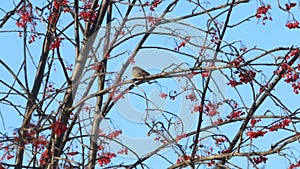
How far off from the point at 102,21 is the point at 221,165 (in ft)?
4.38

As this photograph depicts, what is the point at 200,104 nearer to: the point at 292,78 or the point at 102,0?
the point at 292,78

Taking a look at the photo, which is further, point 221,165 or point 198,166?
point 198,166

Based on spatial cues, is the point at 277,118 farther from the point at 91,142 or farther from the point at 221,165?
the point at 91,142

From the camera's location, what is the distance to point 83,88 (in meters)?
4.39

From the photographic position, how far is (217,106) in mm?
4414

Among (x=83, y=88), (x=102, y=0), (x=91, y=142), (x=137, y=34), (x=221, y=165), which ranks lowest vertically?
(x=221, y=165)

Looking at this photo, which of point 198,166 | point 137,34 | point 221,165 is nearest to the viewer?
point 221,165

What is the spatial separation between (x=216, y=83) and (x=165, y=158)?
597mm

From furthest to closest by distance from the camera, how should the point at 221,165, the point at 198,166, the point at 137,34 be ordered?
the point at 137,34 < the point at 198,166 < the point at 221,165

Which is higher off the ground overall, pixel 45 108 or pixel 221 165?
pixel 45 108

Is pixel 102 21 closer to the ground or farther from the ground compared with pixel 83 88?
farther from the ground

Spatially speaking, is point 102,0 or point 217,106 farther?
point 102,0

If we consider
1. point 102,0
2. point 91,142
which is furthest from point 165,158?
point 102,0

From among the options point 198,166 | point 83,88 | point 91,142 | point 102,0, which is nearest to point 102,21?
point 102,0
